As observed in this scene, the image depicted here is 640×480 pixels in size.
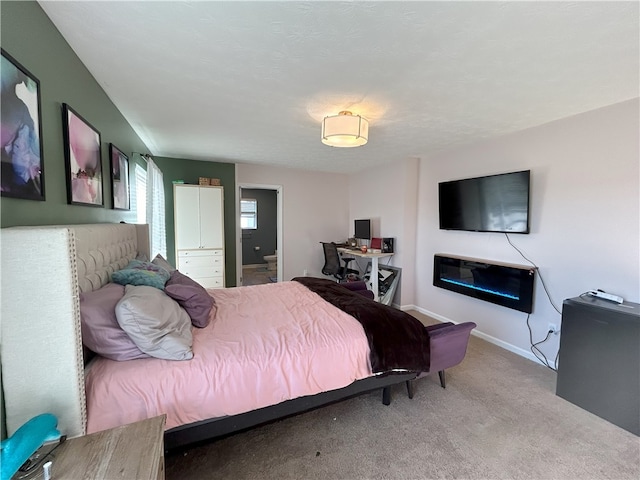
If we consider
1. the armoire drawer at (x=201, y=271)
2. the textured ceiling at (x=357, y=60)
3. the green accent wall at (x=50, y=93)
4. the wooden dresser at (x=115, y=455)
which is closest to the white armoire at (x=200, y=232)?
the armoire drawer at (x=201, y=271)

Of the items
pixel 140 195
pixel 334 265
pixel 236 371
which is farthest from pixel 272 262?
pixel 236 371

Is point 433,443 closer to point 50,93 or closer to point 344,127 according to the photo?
point 344,127

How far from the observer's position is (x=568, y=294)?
259cm

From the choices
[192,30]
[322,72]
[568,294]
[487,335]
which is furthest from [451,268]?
[192,30]

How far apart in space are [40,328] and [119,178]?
1781 mm

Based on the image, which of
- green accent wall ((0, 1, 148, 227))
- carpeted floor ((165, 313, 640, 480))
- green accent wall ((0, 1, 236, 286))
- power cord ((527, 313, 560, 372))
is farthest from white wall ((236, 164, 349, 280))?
power cord ((527, 313, 560, 372))

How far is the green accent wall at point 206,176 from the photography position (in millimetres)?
4430

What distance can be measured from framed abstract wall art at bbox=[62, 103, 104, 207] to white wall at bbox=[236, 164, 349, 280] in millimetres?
3210

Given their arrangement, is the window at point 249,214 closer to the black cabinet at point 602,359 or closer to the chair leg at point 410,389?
the chair leg at point 410,389

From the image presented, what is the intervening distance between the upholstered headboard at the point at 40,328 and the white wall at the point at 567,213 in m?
3.61

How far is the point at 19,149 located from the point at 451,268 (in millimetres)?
4020

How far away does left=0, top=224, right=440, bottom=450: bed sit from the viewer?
970mm

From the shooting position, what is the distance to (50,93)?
1371 millimetres

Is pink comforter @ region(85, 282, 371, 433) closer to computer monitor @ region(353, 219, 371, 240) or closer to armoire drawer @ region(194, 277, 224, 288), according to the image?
armoire drawer @ region(194, 277, 224, 288)
